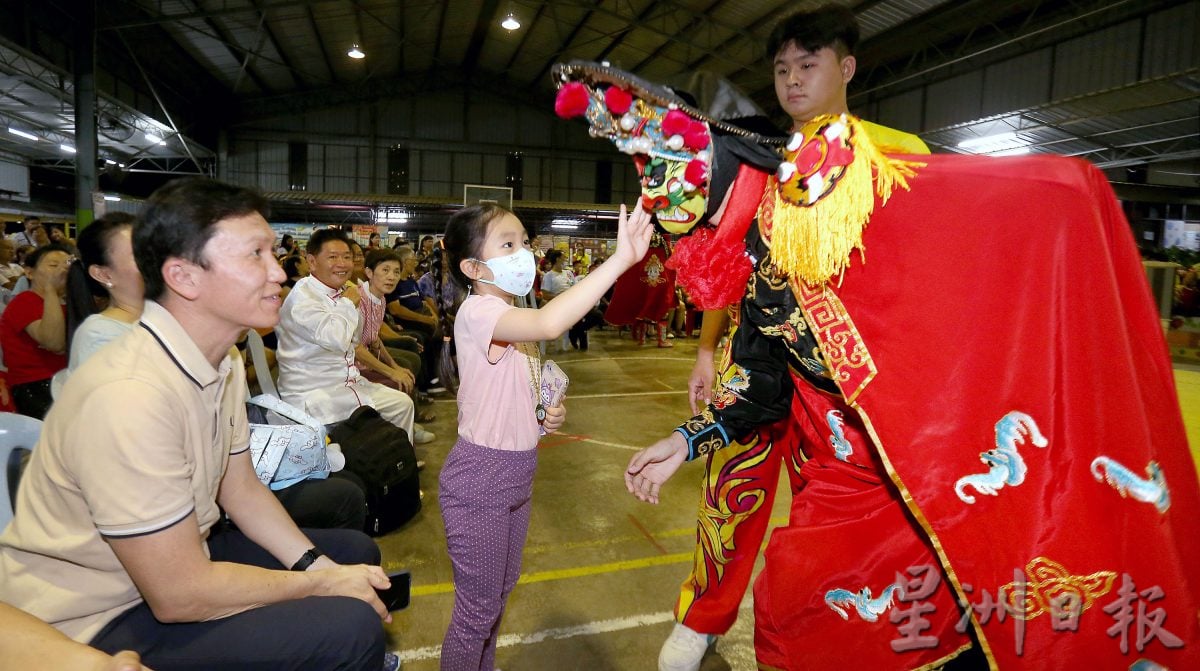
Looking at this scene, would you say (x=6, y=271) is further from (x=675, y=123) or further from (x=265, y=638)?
(x=675, y=123)

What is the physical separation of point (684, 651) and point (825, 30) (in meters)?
2.00

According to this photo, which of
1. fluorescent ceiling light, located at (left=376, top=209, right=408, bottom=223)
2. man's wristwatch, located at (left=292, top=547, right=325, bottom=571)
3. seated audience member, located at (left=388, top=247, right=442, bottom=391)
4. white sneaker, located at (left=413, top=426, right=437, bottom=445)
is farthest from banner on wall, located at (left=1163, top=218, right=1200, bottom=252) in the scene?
man's wristwatch, located at (left=292, top=547, right=325, bottom=571)

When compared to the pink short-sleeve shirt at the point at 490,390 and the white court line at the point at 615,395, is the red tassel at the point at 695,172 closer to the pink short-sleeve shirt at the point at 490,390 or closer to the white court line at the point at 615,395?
the pink short-sleeve shirt at the point at 490,390

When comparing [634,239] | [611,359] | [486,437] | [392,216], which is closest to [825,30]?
[634,239]

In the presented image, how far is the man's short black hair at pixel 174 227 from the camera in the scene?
1443 mm

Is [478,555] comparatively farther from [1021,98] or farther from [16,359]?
[1021,98]

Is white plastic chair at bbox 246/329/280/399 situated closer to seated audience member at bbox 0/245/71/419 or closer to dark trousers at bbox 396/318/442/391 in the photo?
seated audience member at bbox 0/245/71/419

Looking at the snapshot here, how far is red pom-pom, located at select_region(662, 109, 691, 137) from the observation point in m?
1.34

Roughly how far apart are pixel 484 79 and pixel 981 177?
76.7 ft

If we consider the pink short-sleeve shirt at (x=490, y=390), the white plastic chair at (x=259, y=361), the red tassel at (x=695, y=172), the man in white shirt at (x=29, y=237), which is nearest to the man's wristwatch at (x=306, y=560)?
the pink short-sleeve shirt at (x=490, y=390)

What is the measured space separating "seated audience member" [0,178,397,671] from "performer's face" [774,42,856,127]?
5.30 ft

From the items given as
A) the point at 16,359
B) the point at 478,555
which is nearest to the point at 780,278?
the point at 478,555

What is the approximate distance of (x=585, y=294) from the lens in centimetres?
152

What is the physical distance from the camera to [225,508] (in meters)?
1.75
